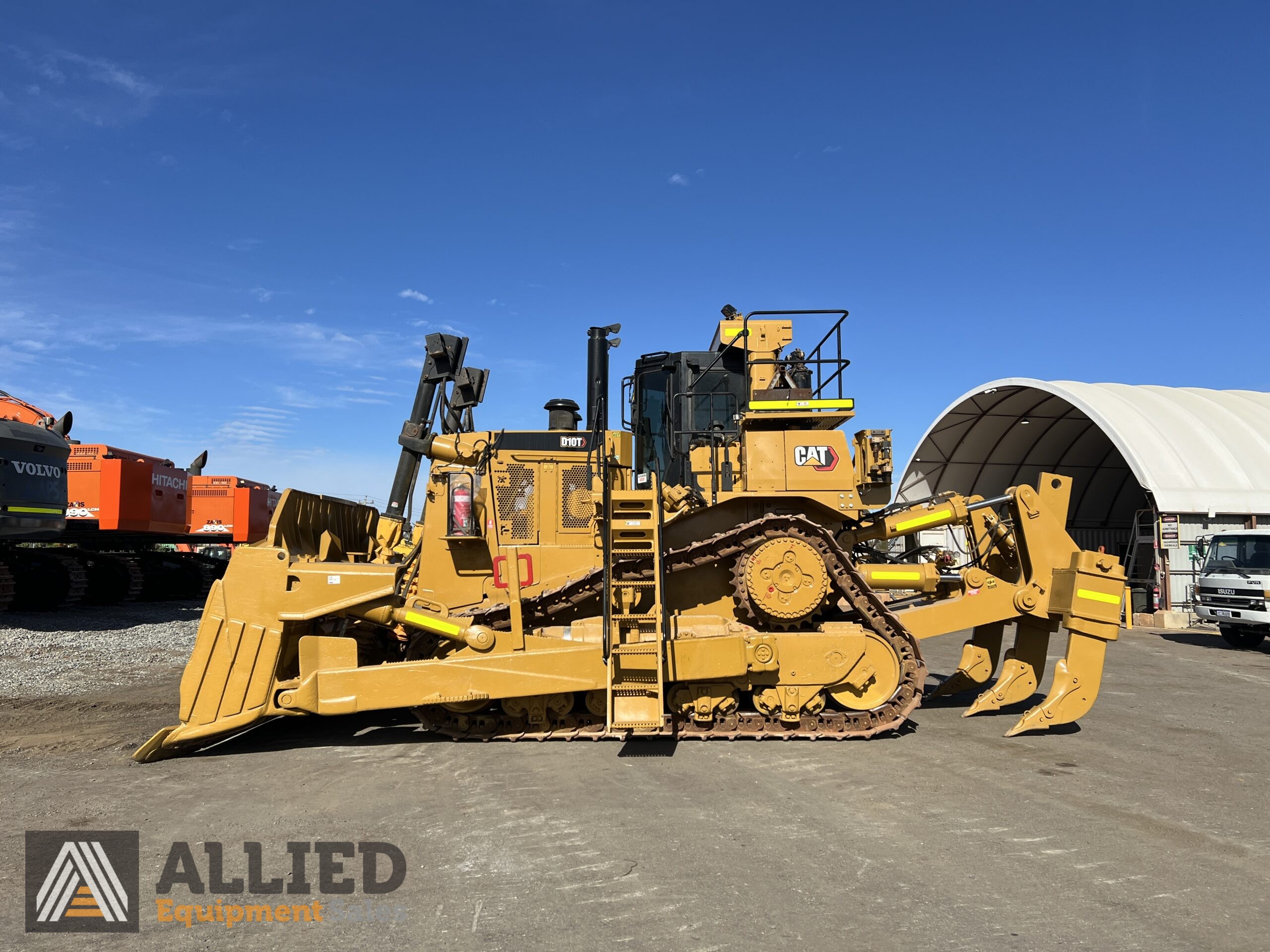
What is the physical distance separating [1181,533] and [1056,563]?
51.2 ft

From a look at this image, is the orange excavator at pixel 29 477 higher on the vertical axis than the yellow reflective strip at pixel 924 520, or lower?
higher

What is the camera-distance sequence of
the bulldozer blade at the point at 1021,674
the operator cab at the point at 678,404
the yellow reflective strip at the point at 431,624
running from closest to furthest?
the yellow reflective strip at the point at 431,624
the bulldozer blade at the point at 1021,674
the operator cab at the point at 678,404

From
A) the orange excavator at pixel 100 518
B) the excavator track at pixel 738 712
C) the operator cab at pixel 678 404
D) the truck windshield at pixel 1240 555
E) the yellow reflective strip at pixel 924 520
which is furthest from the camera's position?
the truck windshield at pixel 1240 555

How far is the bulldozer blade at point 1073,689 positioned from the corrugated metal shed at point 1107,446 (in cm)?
1484

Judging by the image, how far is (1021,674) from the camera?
8688 mm

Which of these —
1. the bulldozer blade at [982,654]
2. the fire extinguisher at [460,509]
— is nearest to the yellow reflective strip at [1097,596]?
the bulldozer blade at [982,654]

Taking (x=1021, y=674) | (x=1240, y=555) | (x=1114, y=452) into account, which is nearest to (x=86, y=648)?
(x=1021, y=674)

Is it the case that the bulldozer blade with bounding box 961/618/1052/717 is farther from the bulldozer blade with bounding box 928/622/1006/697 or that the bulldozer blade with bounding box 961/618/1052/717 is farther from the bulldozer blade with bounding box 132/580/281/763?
the bulldozer blade with bounding box 132/580/281/763

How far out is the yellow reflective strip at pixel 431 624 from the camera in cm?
729

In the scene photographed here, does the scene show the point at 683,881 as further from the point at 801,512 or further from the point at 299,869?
the point at 801,512

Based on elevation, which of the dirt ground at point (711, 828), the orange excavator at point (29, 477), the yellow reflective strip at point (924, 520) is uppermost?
the orange excavator at point (29, 477)

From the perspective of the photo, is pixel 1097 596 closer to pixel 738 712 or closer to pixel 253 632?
pixel 738 712

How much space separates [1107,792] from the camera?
604 cm

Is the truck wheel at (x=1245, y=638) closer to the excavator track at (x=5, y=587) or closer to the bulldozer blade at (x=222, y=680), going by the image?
the bulldozer blade at (x=222, y=680)
